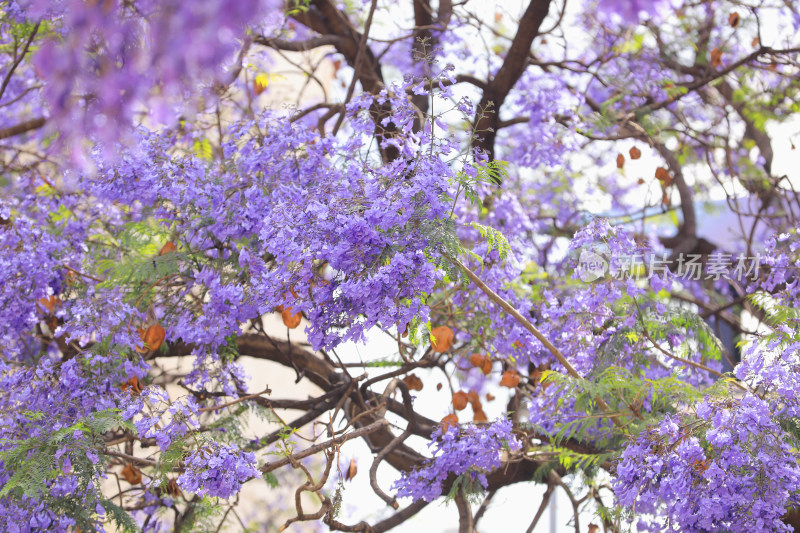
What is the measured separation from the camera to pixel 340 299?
2637 millimetres

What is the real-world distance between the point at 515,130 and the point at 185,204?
3667 mm

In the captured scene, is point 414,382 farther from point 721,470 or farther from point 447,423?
point 721,470

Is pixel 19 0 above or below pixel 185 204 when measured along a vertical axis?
above

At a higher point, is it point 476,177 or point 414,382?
point 414,382

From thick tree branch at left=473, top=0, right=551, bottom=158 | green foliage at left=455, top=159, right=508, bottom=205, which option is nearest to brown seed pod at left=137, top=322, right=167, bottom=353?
green foliage at left=455, top=159, right=508, bottom=205

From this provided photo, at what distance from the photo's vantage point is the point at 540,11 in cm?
442

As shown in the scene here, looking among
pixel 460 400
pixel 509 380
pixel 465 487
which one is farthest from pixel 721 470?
pixel 460 400

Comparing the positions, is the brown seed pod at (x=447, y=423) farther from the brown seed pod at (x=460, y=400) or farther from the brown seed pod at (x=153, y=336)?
the brown seed pod at (x=153, y=336)

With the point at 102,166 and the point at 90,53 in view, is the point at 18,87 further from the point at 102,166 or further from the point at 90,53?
the point at 90,53

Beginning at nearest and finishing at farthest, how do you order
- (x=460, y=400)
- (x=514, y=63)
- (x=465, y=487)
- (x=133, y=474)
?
(x=465, y=487) → (x=133, y=474) → (x=460, y=400) → (x=514, y=63)

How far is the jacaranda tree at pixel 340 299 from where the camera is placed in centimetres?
253

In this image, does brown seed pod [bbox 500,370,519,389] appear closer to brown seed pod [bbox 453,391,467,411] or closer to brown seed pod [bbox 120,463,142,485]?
brown seed pod [bbox 453,391,467,411]

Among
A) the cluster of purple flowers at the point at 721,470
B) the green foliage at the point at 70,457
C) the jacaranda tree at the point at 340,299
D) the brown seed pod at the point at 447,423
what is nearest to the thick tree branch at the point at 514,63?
the jacaranda tree at the point at 340,299

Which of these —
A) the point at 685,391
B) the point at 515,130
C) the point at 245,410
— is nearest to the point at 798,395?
the point at 685,391
